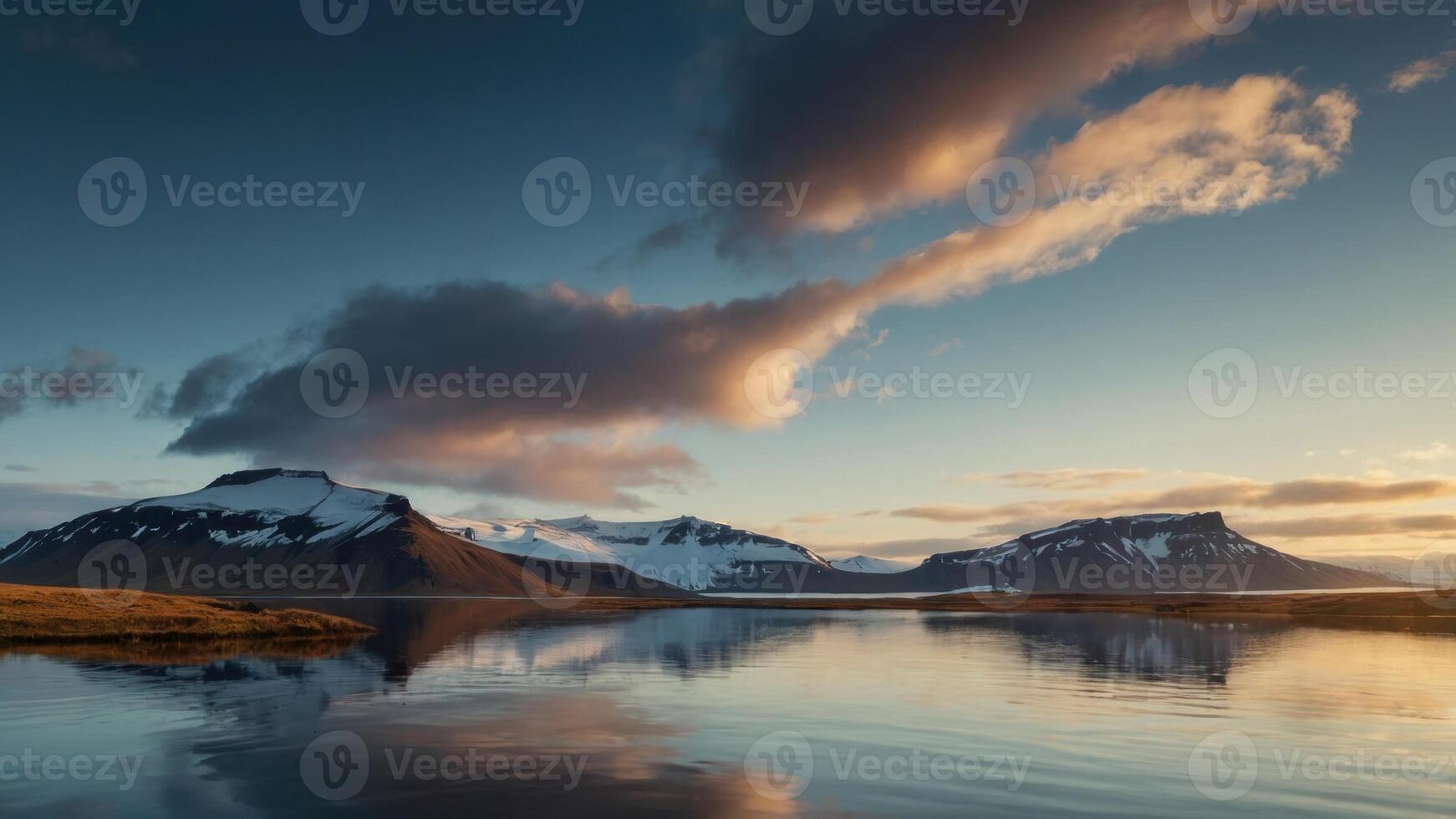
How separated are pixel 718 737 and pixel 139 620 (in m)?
69.6

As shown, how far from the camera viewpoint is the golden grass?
69.1m

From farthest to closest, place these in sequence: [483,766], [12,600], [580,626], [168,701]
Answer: [580,626] < [12,600] < [168,701] < [483,766]

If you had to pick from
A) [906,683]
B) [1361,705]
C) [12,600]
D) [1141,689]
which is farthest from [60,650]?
[1361,705]

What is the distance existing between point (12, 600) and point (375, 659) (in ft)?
145

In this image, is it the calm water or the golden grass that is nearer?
the calm water

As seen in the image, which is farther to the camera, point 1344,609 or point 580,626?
point 1344,609

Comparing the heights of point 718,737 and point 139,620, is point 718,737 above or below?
below

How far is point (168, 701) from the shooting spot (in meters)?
38.3

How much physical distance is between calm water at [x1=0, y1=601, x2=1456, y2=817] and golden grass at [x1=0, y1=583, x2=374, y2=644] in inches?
517

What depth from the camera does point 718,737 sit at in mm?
31578

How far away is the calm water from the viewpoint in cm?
2264

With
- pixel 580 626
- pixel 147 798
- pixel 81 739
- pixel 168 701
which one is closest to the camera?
pixel 147 798

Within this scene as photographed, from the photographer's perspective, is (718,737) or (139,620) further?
(139,620)

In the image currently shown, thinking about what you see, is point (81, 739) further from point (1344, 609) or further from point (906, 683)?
point (1344, 609)
